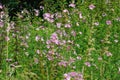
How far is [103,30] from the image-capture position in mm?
5375

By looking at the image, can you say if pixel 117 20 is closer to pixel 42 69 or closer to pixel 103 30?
pixel 103 30

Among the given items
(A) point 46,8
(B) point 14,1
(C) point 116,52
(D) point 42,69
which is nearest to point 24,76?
(D) point 42,69

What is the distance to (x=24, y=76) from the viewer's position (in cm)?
312

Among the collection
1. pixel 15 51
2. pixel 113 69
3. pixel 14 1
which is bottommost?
pixel 113 69

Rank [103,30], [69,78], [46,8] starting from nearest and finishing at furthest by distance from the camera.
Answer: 1. [69,78]
2. [103,30]
3. [46,8]

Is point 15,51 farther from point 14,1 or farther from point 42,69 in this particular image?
point 14,1

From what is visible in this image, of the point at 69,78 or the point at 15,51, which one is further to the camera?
the point at 15,51

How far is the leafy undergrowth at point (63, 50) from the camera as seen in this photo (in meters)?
3.47

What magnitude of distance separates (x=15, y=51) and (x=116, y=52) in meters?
1.22

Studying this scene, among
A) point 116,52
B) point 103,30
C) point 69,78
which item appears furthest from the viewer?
point 103,30

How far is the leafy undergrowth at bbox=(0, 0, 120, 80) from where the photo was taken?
3.47 m

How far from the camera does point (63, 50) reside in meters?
3.77

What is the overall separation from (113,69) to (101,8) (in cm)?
223

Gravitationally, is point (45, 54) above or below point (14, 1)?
below
